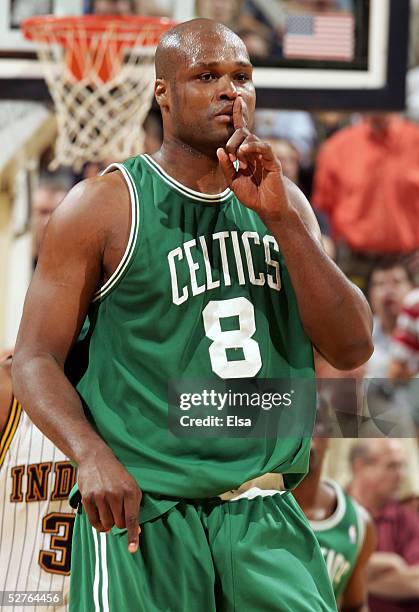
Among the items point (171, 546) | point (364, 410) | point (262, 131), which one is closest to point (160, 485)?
point (171, 546)

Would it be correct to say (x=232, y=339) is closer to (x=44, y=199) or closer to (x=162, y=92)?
(x=162, y=92)

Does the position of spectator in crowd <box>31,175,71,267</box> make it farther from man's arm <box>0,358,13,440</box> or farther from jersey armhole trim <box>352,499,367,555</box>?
man's arm <box>0,358,13,440</box>

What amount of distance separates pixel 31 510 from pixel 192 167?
4.11 feet

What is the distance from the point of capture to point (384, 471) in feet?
20.4

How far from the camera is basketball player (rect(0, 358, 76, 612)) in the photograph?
3443 millimetres

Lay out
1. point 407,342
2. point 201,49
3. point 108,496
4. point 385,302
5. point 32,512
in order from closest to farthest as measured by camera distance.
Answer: point 108,496, point 201,49, point 32,512, point 407,342, point 385,302

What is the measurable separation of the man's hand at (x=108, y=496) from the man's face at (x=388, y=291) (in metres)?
4.85

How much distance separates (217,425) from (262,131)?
480cm

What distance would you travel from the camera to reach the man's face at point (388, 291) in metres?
7.18

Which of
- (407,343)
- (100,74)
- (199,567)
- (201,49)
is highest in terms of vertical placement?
(100,74)

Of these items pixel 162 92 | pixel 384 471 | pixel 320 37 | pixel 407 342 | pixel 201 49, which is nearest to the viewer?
pixel 201 49

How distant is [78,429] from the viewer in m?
2.53

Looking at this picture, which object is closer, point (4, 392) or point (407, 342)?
point (4, 392)

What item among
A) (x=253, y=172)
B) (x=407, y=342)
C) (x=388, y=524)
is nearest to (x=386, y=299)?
(x=407, y=342)
